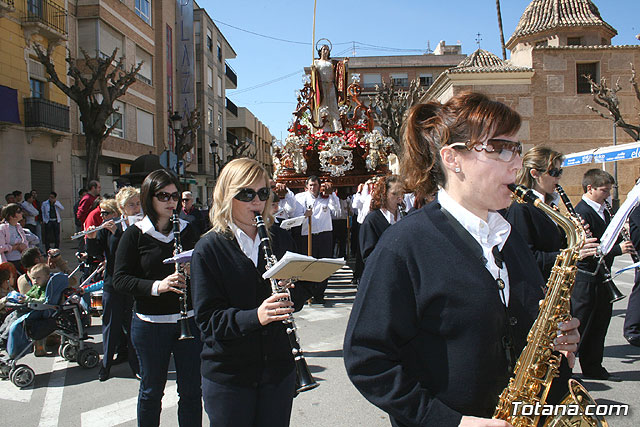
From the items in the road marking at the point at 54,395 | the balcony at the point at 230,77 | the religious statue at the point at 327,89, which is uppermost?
the balcony at the point at 230,77

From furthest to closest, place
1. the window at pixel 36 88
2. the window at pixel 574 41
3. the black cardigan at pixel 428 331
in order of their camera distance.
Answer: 1. the window at pixel 574 41
2. the window at pixel 36 88
3. the black cardigan at pixel 428 331

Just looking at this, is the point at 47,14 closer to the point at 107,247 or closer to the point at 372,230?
the point at 107,247

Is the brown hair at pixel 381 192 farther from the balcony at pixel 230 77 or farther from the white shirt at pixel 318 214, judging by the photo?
the balcony at pixel 230 77

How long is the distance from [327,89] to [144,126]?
64.1ft

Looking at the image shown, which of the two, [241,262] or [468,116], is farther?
[241,262]

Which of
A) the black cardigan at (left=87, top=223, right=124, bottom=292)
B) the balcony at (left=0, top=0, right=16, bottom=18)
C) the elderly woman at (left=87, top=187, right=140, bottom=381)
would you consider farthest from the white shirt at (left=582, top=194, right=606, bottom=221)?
the balcony at (left=0, top=0, right=16, bottom=18)

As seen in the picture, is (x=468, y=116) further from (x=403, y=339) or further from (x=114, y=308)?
(x=114, y=308)

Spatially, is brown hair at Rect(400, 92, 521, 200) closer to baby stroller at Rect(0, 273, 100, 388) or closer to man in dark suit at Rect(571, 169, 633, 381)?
man in dark suit at Rect(571, 169, 633, 381)

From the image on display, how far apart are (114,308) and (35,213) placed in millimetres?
10451

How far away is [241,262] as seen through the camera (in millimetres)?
2520

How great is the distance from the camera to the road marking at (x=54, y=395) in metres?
4.12

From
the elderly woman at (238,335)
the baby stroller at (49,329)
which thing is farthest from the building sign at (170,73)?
the elderly woman at (238,335)

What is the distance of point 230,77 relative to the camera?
171 ft

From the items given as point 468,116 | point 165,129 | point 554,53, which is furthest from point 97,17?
point 468,116
